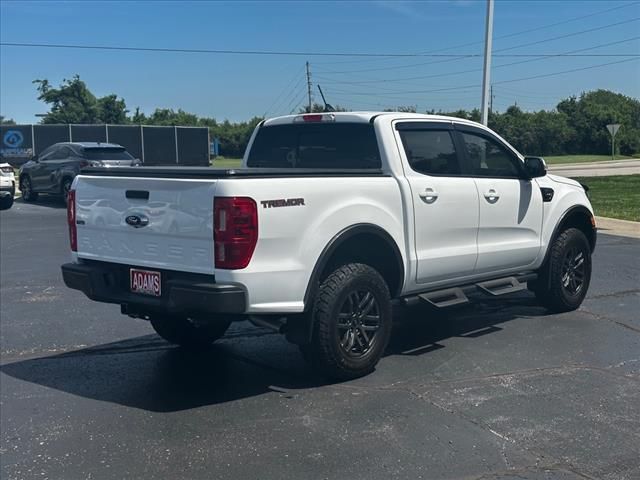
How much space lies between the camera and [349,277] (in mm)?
5371

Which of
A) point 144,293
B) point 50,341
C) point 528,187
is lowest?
point 50,341

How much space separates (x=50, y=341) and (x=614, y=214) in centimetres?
1464

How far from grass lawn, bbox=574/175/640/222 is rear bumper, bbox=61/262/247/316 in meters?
14.0

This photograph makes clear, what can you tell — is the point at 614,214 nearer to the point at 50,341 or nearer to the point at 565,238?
the point at 565,238

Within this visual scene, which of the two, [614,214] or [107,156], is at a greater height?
[107,156]

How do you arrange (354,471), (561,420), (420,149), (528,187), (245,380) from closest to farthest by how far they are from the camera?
(354,471)
(561,420)
(245,380)
(420,149)
(528,187)

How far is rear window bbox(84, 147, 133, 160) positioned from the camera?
1973cm

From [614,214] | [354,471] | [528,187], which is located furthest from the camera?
[614,214]

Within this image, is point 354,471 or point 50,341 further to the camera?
point 50,341

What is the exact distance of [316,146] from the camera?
6.50 metres

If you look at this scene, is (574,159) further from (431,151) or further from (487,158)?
(431,151)

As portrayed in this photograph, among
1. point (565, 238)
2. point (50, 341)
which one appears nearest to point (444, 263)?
point (565, 238)

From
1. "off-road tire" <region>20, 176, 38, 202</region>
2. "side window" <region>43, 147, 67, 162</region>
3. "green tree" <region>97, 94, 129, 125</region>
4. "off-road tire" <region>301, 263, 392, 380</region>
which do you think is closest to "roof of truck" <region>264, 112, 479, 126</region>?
"off-road tire" <region>301, 263, 392, 380</region>

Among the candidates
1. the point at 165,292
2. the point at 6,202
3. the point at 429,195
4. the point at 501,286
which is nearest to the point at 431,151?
the point at 429,195
